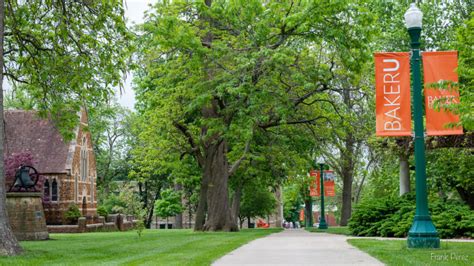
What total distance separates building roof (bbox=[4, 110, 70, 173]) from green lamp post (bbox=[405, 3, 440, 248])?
39.7 metres

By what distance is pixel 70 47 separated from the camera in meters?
20.6

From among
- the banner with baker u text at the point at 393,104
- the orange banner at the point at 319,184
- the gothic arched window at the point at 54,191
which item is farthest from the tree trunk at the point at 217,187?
the gothic arched window at the point at 54,191

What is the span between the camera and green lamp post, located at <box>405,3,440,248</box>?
50.5 ft

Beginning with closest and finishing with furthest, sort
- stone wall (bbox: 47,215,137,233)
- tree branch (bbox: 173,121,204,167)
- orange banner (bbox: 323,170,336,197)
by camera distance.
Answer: tree branch (bbox: 173,121,204,167), stone wall (bbox: 47,215,137,233), orange banner (bbox: 323,170,336,197)

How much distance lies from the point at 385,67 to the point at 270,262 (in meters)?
6.21

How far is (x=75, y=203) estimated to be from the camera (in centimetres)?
5444

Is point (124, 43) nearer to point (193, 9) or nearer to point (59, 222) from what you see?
point (193, 9)

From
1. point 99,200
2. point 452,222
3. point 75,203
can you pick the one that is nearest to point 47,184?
point 75,203

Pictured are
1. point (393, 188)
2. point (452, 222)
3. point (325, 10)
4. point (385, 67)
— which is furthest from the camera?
point (393, 188)

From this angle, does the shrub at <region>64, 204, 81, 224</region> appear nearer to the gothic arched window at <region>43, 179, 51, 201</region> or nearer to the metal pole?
the gothic arched window at <region>43, 179, 51, 201</region>

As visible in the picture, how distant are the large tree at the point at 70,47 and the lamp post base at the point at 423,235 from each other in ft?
30.5

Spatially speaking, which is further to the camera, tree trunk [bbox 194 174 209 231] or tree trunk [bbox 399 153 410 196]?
tree trunk [bbox 194 174 209 231]

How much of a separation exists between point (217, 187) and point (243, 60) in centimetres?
1094

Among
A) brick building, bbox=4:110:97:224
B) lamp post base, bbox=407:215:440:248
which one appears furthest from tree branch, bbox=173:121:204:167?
brick building, bbox=4:110:97:224
